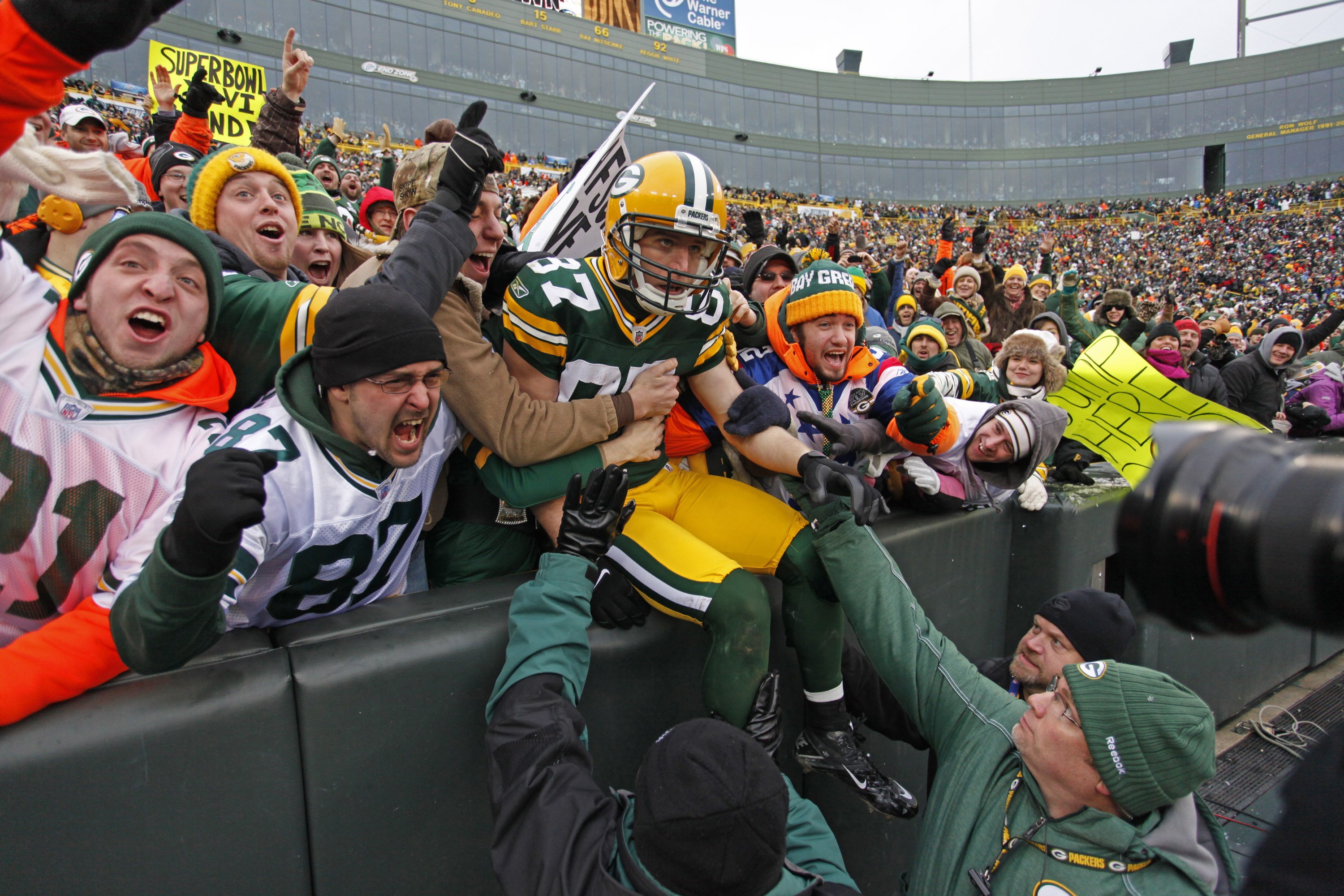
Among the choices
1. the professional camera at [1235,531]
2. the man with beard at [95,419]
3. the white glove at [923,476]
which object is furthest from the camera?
the white glove at [923,476]

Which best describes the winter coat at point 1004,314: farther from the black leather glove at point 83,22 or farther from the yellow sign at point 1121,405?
the black leather glove at point 83,22

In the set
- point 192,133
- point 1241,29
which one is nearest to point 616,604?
point 192,133

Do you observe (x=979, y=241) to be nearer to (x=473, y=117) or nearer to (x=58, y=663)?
(x=473, y=117)

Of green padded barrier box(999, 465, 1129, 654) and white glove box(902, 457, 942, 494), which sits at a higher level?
white glove box(902, 457, 942, 494)

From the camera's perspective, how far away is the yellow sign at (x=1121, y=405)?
2.85 meters

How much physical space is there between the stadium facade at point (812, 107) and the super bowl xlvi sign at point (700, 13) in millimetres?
2997

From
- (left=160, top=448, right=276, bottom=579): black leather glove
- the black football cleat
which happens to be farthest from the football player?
(left=160, top=448, right=276, bottom=579): black leather glove

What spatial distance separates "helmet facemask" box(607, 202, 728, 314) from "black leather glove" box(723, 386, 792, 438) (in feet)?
1.38

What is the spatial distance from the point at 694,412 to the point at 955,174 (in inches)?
2640

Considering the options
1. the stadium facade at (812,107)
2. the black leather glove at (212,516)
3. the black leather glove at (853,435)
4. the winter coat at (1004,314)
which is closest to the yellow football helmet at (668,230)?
the black leather glove at (853,435)

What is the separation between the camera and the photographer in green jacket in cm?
133

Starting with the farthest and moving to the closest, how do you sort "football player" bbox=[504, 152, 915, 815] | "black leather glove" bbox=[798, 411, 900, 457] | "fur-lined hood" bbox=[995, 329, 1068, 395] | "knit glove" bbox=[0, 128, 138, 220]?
"fur-lined hood" bbox=[995, 329, 1068, 395]
"black leather glove" bbox=[798, 411, 900, 457]
"football player" bbox=[504, 152, 915, 815]
"knit glove" bbox=[0, 128, 138, 220]

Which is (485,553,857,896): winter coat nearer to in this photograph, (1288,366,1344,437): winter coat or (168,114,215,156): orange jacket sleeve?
(168,114,215,156): orange jacket sleeve

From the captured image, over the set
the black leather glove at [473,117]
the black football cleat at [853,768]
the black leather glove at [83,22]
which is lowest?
the black football cleat at [853,768]
